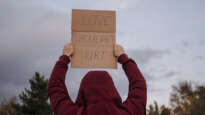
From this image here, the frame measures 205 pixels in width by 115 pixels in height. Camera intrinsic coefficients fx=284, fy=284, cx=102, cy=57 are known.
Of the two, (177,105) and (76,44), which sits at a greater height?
(76,44)

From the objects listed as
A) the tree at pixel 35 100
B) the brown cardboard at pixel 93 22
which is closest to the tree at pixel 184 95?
the tree at pixel 35 100

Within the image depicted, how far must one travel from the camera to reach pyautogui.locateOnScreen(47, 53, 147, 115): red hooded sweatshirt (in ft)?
8.97

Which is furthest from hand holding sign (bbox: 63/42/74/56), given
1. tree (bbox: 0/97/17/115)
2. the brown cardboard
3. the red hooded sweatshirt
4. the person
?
tree (bbox: 0/97/17/115)

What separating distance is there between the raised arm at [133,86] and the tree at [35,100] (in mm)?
27957

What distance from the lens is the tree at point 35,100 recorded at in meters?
30.8

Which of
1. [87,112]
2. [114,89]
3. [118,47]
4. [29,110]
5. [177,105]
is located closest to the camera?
[87,112]

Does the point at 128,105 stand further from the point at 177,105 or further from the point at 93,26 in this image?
the point at 177,105

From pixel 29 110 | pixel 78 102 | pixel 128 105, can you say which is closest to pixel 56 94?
pixel 78 102

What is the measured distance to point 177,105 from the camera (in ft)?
170

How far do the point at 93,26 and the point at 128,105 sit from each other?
109 centimetres

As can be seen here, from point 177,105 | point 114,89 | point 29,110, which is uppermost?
point 114,89

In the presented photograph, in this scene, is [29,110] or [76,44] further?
[29,110]

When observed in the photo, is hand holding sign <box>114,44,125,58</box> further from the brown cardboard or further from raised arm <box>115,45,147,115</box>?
the brown cardboard

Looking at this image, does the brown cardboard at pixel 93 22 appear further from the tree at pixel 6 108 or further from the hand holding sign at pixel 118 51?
the tree at pixel 6 108
